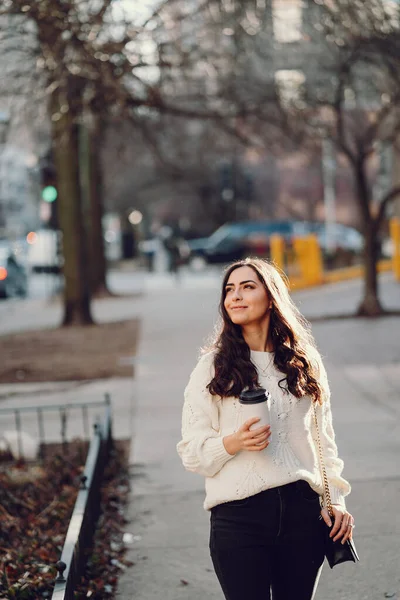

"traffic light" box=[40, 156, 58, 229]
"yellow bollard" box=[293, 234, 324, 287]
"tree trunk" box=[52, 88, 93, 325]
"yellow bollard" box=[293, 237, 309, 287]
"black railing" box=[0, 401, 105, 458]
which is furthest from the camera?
"yellow bollard" box=[293, 234, 324, 287]

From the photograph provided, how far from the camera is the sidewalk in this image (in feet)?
16.6

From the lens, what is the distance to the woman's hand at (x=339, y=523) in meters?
3.29

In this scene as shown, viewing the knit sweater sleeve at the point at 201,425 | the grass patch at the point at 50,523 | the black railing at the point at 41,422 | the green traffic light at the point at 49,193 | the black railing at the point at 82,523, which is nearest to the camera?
the knit sweater sleeve at the point at 201,425

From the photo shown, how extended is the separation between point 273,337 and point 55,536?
113 inches

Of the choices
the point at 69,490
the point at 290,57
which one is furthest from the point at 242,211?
the point at 69,490

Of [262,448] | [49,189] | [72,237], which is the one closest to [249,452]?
[262,448]

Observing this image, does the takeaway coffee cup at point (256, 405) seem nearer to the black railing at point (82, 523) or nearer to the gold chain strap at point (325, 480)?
the gold chain strap at point (325, 480)

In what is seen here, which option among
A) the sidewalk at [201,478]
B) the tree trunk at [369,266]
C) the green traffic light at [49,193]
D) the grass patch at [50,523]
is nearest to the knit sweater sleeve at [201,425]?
the sidewalk at [201,478]

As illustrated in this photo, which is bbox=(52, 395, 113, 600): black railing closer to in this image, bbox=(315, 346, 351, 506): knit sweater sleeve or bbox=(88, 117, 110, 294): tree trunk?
bbox=(315, 346, 351, 506): knit sweater sleeve

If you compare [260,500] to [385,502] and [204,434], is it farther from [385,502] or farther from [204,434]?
[385,502]

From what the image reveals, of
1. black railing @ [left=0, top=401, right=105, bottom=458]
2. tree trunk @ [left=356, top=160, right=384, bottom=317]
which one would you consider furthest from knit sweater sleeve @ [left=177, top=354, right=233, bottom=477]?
tree trunk @ [left=356, top=160, right=384, bottom=317]

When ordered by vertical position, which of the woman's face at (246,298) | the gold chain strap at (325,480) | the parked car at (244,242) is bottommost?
the parked car at (244,242)

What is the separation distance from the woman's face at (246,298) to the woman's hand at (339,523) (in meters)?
0.66

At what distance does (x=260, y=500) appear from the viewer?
10.6 ft
